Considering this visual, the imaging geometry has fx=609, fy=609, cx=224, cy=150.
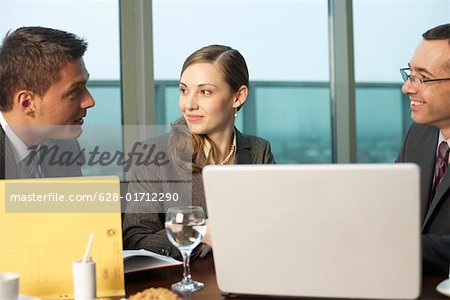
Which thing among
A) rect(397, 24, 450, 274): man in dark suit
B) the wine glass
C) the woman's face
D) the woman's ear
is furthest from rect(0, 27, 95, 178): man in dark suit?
rect(397, 24, 450, 274): man in dark suit

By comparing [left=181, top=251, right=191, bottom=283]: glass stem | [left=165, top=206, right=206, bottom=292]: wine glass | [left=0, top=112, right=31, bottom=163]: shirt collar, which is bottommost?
[left=181, top=251, right=191, bottom=283]: glass stem

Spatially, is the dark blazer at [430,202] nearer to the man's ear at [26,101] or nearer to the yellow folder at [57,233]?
the yellow folder at [57,233]

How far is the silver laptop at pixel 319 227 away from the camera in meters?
1.14

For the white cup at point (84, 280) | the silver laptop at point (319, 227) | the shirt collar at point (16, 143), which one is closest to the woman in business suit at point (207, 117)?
the shirt collar at point (16, 143)

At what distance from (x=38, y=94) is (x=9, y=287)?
1.23 metres

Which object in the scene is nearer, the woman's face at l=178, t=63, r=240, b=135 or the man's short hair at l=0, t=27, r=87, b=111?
the man's short hair at l=0, t=27, r=87, b=111

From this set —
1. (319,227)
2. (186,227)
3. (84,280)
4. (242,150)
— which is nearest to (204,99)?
(242,150)

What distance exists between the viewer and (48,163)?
97.7 inches

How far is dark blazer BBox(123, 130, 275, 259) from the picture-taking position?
1882mm

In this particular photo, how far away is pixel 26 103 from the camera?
239 cm

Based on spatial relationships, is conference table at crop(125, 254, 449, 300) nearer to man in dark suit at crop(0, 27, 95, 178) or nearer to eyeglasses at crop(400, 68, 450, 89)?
man in dark suit at crop(0, 27, 95, 178)

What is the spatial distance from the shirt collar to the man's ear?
0.08 m

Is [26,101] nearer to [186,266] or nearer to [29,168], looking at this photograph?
[29,168]

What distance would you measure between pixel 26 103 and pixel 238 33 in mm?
2142
